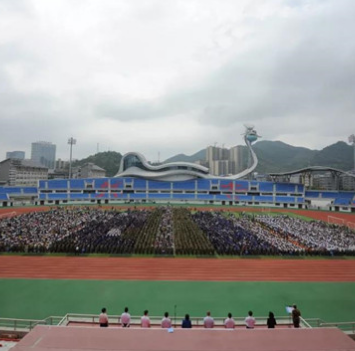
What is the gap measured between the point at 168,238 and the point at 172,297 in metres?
9.68

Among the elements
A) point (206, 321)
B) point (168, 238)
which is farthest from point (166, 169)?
point (206, 321)

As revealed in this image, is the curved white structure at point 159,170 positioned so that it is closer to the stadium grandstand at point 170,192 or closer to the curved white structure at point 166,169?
the curved white structure at point 166,169

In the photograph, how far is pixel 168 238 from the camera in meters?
21.5

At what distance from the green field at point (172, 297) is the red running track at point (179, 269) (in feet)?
2.73

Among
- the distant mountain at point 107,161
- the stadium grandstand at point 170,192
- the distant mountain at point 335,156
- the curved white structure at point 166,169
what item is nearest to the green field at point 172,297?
the stadium grandstand at point 170,192

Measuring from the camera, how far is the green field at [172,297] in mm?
10508

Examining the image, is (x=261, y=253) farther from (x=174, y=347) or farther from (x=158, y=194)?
(x=158, y=194)

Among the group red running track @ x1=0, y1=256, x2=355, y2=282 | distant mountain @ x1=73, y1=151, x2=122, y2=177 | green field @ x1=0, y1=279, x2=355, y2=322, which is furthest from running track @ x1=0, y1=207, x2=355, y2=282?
distant mountain @ x1=73, y1=151, x2=122, y2=177

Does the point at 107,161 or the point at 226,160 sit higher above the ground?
the point at 226,160

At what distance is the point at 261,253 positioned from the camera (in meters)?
18.9

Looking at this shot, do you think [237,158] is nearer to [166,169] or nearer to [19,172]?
[166,169]

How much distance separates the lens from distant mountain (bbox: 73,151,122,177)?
470 ft

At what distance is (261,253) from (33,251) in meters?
16.6

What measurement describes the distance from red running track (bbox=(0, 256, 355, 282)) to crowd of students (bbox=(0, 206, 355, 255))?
1.37m
